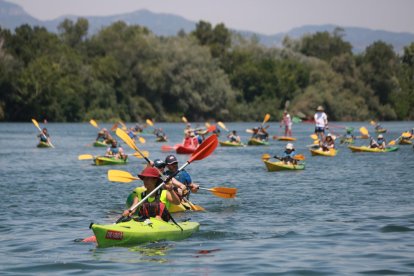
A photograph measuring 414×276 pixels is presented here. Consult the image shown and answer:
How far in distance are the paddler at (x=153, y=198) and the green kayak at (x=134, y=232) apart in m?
0.19

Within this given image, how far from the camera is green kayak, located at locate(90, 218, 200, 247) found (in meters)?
13.1

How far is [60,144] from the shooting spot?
51.1m

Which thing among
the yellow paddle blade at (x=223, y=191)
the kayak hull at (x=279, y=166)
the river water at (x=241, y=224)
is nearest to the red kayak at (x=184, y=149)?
the river water at (x=241, y=224)

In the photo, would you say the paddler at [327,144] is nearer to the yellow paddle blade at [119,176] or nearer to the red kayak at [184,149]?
the red kayak at [184,149]

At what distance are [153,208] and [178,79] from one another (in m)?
76.0

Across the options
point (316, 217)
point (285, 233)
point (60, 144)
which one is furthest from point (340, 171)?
point (60, 144)

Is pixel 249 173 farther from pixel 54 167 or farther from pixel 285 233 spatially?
pixel 285 233

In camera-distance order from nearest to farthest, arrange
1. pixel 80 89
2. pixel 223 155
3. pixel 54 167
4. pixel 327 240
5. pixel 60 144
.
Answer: pixel 327 240 → pixel 54 167 → pixel 223 155 → pixel 60 144 → pixel 80 89

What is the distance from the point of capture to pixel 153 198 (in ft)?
46.0

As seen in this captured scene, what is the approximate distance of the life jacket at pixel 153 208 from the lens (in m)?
14.0

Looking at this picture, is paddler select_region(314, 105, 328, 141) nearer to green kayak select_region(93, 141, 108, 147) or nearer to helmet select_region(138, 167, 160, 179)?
green kayak select_region(93, 141, 108, 147)

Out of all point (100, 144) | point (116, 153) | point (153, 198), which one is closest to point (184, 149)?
point (116, 153)

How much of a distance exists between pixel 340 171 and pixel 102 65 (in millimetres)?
64468

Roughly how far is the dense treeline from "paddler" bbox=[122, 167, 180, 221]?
68955 millimetres
